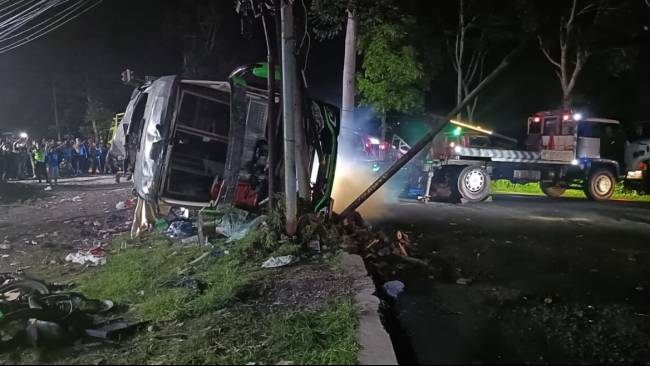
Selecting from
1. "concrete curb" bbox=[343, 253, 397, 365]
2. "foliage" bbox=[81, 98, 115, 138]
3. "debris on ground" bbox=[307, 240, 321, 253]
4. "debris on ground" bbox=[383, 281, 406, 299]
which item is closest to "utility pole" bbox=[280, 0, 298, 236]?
"debris on ground" bbox=[307, 240, 321, 253]

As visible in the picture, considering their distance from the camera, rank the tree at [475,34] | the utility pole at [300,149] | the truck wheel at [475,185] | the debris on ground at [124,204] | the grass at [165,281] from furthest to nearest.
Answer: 1. the tree at [475,34]
2. the truck wheel at [475,185]
3. the debris on ground at [124,204]
4. the utility pole at [300,149]
5. the grass at [165,281]

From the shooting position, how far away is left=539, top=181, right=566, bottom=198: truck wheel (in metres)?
14.6

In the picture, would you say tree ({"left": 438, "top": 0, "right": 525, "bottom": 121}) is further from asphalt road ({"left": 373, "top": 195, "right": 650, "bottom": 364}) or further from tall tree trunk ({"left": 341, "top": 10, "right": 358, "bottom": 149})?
asphalt road ({"left": 373, "top": 195, "right": 650, "bottom": 364})

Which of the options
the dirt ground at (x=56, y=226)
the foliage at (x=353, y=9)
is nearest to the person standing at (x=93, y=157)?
the dirt ground at (x=56, y=226)

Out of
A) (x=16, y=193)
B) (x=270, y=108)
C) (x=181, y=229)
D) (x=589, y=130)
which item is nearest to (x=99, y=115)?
(x=16, y=193)

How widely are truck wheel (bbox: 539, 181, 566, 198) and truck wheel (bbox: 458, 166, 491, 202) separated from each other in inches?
119

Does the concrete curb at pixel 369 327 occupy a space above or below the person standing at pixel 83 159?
below

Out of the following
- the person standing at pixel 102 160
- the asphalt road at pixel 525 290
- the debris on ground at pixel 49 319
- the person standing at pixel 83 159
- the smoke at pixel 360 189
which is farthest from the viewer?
the person standing at pixel 102 160

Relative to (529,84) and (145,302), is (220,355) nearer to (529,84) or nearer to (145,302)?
(145,302)

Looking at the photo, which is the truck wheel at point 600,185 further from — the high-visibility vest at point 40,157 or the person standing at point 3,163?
the person standing at point 3,163

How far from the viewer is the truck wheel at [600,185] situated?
558 inches

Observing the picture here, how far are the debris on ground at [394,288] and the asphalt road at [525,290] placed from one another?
88 millimetres

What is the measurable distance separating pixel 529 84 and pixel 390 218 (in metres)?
18.9

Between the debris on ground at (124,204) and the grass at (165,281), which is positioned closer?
the grass at (165,281)
